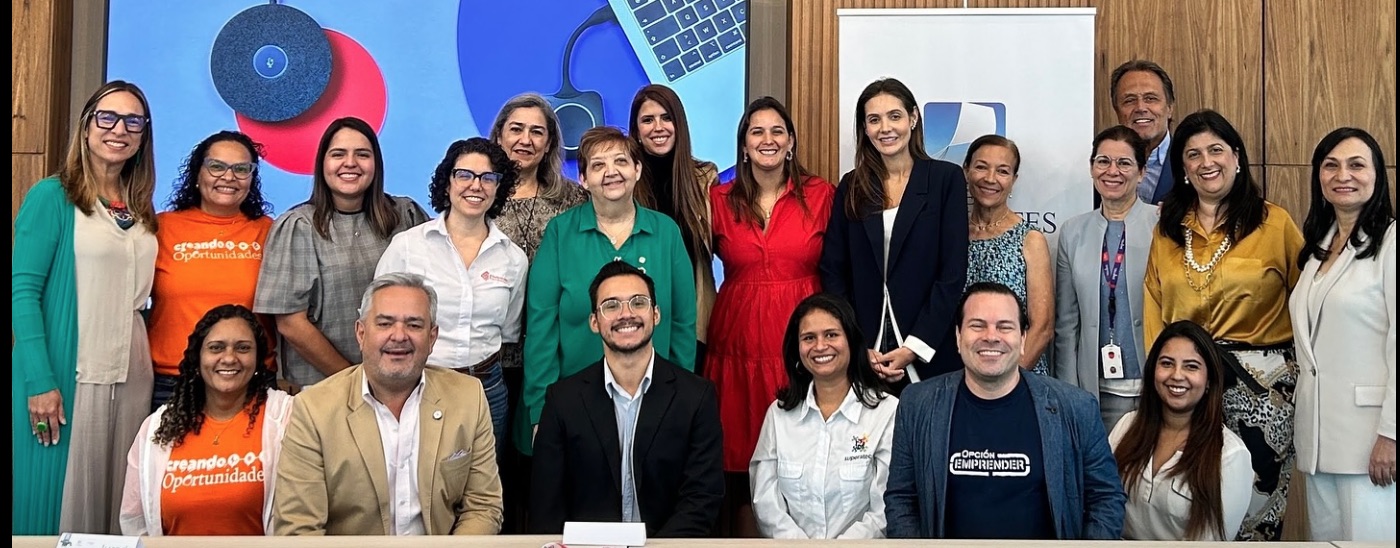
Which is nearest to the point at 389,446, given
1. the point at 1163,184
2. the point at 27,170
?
the point at 27,170

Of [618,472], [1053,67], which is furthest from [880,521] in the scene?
[1053,67]

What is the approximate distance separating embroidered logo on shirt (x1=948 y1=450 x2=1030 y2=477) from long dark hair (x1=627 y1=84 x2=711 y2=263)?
113 centimetres

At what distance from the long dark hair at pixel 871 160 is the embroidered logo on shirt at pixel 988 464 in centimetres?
90

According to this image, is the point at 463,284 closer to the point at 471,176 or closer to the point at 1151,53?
the point at 471,176

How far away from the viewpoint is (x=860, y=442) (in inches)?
123

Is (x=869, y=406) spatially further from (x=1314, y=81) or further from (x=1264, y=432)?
(x=1314, y=81)

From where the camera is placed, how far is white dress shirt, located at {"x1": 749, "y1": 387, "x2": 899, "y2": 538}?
3105 mm

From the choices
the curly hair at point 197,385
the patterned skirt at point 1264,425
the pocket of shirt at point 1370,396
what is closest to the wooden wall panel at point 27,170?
the curly hair at point 197,385

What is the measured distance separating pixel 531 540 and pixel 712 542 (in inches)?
13.2

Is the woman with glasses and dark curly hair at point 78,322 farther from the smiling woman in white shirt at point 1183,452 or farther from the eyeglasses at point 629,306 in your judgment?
the smiling woman in white shirt at point 1183,452

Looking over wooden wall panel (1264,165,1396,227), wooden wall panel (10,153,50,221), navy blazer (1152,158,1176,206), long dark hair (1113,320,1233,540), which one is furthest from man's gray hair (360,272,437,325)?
wooden wall panel (1264,165,1396,227)

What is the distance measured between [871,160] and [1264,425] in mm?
1265

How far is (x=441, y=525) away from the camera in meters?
2.97

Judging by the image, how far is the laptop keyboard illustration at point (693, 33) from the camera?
4.68m
